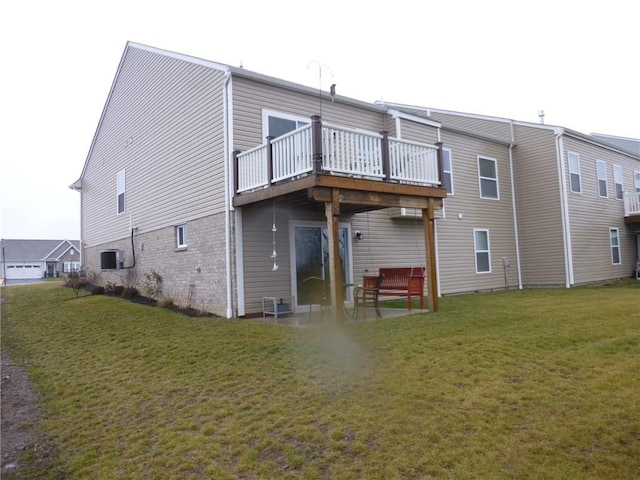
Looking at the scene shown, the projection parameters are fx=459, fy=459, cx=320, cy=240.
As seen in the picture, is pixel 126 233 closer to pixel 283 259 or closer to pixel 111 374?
pixel 283 259

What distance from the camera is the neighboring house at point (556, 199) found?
16.2 metres

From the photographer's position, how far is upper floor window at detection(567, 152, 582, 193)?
55.0 ft

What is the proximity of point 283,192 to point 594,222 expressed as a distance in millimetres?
14734

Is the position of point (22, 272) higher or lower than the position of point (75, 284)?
higher

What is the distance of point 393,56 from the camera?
590 inches

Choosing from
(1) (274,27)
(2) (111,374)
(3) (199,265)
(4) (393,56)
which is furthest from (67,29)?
(4) (393,56)

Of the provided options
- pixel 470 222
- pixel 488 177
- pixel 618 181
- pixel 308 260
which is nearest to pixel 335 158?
pixel 308 260

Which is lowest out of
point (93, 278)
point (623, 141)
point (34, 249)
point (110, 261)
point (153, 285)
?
point (153, 285)

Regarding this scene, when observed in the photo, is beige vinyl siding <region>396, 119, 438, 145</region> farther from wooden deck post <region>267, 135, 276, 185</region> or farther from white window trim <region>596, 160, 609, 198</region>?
white window trim <region>596, 160, 609, 198</region>

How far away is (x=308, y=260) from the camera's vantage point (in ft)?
36.3

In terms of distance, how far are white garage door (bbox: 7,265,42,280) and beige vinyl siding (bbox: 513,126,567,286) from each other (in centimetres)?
5474

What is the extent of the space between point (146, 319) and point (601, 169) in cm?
1818

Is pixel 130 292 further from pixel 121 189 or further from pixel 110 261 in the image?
pixel 121 189

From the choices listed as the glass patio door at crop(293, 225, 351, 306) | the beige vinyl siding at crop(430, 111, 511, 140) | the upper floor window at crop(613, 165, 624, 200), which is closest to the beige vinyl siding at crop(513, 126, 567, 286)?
the beige vinyl siding at crop(430, 111, 511, 140)
